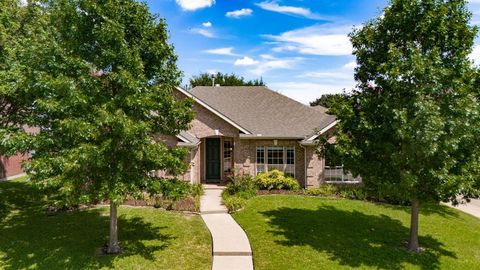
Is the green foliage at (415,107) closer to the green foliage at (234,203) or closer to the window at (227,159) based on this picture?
the green foliage at (234,203)

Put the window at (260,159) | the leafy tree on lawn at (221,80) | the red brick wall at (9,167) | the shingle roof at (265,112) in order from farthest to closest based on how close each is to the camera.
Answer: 1. the leafy tree on lawn at (221,80)
2. the red brick wall at (9,167)
3. the window at (260,159)
4. the shingle roof at (265,112)

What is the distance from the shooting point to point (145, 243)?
1130 centimetres

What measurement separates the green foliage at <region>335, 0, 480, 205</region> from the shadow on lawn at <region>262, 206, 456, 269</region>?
200cm

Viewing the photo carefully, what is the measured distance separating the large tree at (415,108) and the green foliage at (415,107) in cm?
3

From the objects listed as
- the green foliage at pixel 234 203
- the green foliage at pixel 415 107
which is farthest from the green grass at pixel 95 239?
the green foliage at pixel 415 107

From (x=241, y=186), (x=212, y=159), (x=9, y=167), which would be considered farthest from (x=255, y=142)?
(x=9, y=167)

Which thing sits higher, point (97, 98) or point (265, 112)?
point (265, 112)

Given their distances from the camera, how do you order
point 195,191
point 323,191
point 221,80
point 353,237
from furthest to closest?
1. point 221,80
2. point 323,191
3. point 195,191
4. point 353,237

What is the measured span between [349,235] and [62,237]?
1015 cm

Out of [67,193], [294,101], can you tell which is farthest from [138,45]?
[294,101]

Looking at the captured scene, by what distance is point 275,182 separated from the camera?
18938mm

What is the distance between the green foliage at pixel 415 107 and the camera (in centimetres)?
937

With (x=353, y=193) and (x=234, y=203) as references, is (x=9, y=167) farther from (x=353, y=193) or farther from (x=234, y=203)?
(x=353, y=193)

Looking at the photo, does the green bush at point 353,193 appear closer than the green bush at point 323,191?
Yes
